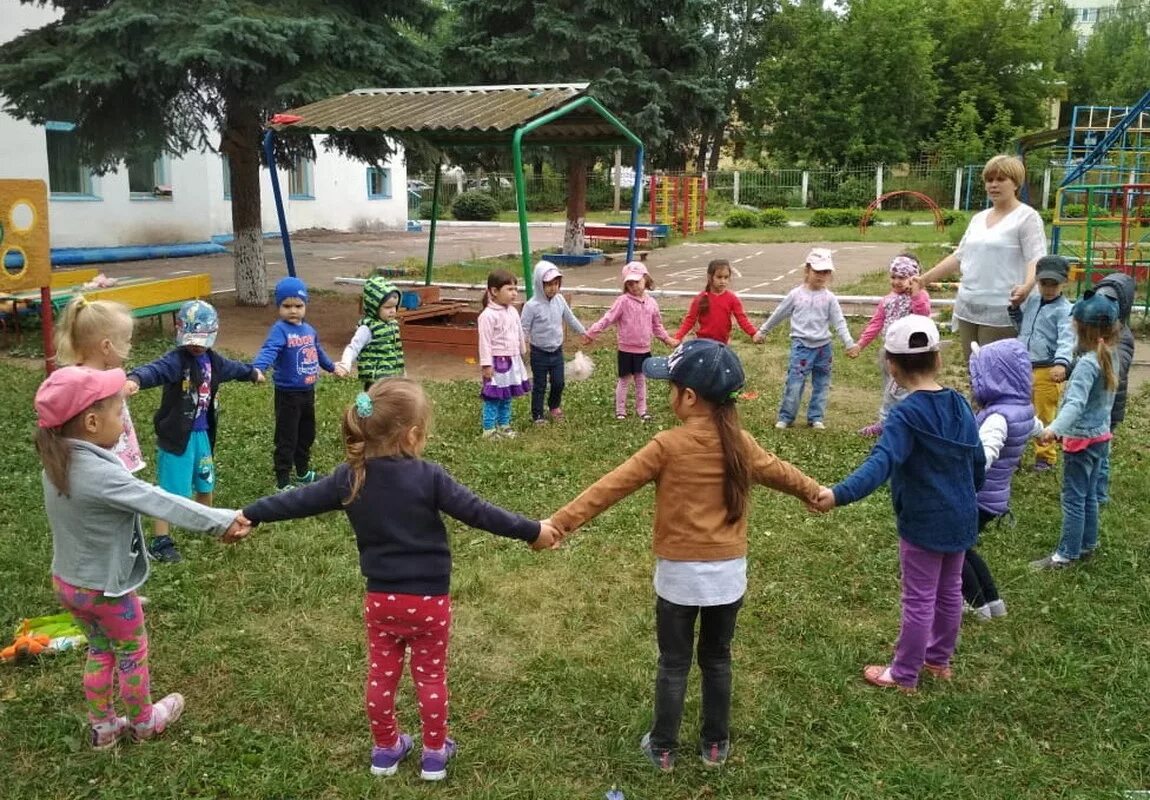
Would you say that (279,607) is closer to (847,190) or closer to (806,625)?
(806,625)

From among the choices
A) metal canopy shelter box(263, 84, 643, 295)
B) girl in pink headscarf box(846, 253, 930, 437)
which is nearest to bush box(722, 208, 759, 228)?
metal canopy shelter box(263, 84, 643, 295)

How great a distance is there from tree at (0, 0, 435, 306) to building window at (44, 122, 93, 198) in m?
8.85

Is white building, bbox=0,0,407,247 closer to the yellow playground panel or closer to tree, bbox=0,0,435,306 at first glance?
tree, bbox=0,0,435,306

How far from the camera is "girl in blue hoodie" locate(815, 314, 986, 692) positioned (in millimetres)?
3846

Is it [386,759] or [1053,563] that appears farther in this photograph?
[1053,563]

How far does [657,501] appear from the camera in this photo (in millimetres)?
3457

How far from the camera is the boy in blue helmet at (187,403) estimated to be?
17.3 feet

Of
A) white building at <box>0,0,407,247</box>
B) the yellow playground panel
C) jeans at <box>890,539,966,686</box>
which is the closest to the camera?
jeans at <box>890,539,966,686</box>

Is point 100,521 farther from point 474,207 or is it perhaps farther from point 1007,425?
point 474,207

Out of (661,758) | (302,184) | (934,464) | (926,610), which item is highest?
(302,184)

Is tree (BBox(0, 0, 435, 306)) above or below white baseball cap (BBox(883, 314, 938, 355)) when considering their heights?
above

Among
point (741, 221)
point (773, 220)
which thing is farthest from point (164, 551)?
point (773, 220)

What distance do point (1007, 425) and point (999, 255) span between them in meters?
2.20

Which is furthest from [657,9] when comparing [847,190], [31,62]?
[847,190]
